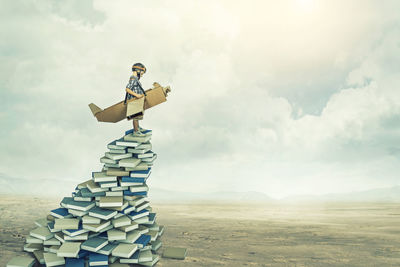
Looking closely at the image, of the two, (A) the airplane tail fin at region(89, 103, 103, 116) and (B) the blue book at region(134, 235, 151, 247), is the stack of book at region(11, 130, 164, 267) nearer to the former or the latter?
(B) the blue book at region(134, 235, 151, 247)

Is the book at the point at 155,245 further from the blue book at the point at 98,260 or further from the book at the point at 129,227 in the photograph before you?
the blue book at the point at 98,260

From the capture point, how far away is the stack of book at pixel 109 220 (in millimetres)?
5113

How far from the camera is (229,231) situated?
7957 mm

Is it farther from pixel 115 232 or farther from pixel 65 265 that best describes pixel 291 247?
pixel 65 265

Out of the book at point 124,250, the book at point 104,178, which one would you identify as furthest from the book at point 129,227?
the book at point 104,178

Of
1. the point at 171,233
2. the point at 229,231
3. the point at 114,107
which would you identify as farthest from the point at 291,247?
the point at 114,107

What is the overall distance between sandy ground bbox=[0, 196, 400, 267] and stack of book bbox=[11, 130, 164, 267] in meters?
0.75

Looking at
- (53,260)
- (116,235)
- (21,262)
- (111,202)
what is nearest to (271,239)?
(116,235)

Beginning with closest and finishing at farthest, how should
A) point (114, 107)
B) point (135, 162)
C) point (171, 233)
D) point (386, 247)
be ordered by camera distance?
A: 1. point (135, 162)
2. point (114, 107)
3. point (386, 247)
4. point (171, 233)

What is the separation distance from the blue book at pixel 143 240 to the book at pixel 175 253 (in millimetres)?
478

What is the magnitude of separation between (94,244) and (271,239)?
4343mm

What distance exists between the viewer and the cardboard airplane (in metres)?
5.91

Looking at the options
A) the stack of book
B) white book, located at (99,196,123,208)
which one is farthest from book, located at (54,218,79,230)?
white book, located at (99,196,123,208)

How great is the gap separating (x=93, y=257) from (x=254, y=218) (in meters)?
6.34
